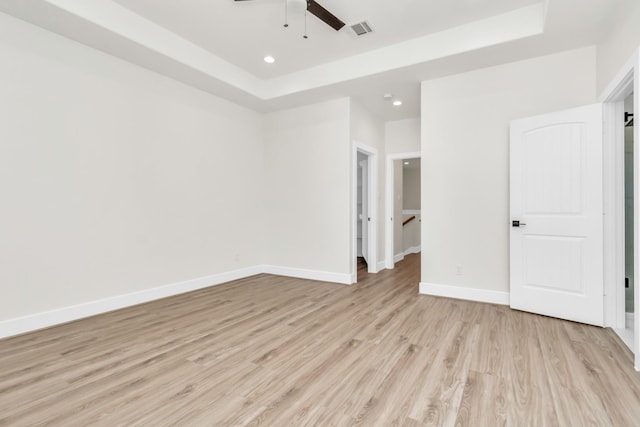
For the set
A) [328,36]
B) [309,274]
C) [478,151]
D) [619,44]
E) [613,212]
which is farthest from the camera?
[309,274]

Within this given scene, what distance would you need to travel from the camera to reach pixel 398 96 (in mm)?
4551

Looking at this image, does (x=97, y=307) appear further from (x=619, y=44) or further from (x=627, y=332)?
(x=619, y=44)

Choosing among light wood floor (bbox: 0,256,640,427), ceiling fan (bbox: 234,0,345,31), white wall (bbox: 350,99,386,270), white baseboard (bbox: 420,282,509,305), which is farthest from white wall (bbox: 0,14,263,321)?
white baseboard (bbox: 420,282,509,305)

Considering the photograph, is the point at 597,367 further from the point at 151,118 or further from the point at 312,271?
the point at 151,118

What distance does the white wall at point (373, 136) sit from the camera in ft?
15.6

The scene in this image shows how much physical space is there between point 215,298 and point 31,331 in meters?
1.69

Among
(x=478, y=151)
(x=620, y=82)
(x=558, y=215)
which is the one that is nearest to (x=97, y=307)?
(x=478, y=151)

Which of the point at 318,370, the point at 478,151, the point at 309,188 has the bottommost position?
the point at 318,370

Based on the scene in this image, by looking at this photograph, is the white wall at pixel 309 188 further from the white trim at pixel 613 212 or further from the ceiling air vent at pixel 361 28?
the white trim at pixel 613 212

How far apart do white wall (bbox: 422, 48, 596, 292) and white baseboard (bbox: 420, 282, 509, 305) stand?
0.06 m

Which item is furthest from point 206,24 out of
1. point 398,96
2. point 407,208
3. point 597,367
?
point 407,208

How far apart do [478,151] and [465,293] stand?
5.74ft

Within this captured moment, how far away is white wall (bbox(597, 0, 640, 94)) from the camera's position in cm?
235

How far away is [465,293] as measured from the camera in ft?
12.3
